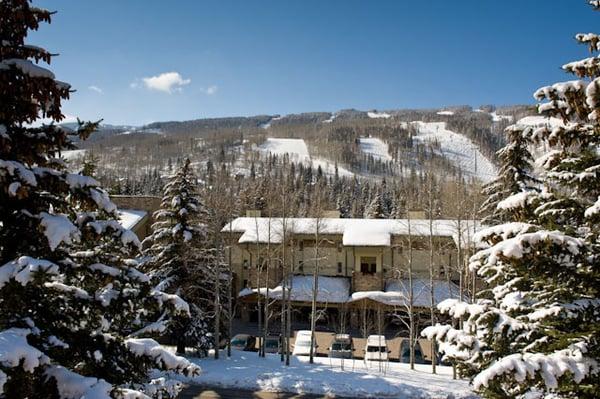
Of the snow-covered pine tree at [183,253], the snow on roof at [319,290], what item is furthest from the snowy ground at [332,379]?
the snow on roof at [319,290]

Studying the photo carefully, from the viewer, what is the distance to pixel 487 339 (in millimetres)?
5816

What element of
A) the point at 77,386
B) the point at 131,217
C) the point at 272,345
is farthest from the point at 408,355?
the point at 77,386

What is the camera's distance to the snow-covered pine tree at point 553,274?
479cm

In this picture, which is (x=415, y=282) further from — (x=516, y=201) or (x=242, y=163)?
(x=242, y=163)

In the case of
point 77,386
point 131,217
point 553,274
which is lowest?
point 131,217

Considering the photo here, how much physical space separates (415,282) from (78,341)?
99.3 feet

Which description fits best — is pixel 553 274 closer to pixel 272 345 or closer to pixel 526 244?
pixel 526 244

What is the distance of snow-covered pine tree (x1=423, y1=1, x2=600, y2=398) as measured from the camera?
4.79 meters

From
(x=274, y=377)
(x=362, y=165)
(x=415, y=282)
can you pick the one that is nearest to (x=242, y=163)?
(x=362, y=165)

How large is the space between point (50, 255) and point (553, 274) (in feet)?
21.6

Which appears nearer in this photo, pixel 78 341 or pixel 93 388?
pixel 93 388

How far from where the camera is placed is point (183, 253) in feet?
70.8

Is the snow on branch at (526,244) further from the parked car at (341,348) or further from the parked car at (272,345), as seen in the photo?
the parked car at (272,345)

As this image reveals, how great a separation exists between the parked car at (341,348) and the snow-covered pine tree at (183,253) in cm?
746
